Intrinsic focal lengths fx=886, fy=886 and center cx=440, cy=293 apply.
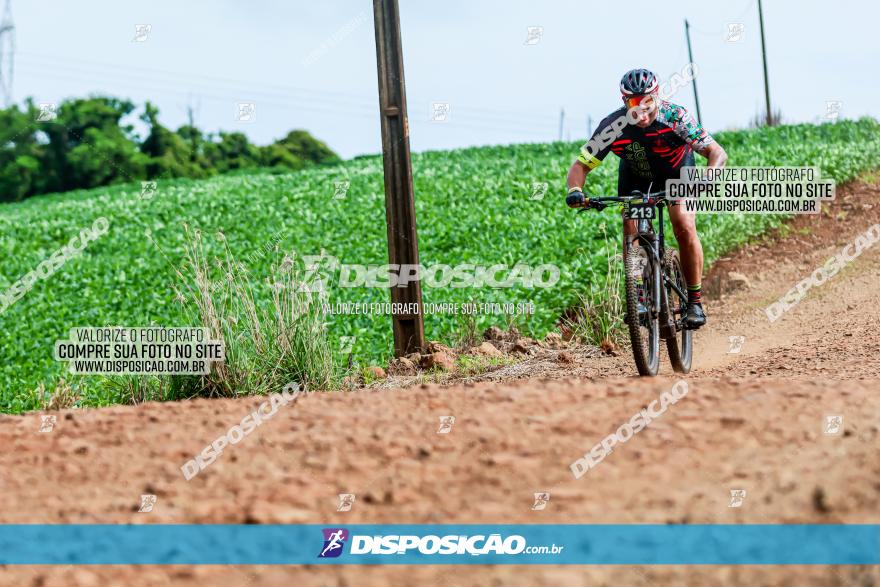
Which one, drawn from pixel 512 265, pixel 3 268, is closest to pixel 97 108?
pixel 3 268

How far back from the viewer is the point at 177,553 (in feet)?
11.1

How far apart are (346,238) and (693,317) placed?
11299 mm

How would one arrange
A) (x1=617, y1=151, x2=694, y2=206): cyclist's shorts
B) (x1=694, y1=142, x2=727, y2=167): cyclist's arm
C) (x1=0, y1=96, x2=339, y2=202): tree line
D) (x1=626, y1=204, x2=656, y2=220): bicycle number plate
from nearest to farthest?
(x1=626, y1=204, x2=656, y2=220): bicycle number plate, (x1=694, y1=142, x2=727, y2=167): cyclist's arm, (x1=617, y1=151, x2=694, y2=206): cyclist's shorts, (x1=0, y1=96, x2=339, y2=202): tree line

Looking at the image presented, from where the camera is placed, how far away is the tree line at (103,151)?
44125 millimetres

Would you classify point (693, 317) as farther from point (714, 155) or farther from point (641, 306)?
point (714, 155)

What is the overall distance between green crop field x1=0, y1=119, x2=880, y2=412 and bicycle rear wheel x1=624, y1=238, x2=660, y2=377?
126 inches

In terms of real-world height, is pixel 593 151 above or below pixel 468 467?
above

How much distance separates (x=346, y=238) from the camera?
17.7 metres

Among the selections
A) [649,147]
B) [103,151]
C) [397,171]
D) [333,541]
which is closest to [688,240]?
[649,147]

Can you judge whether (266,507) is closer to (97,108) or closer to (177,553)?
(177,553)

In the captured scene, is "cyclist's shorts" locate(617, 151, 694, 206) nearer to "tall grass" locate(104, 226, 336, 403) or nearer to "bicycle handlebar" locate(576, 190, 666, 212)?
"bicycle handlebar" locate(576, 190, 666, 212)

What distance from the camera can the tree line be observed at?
44125 millimetres

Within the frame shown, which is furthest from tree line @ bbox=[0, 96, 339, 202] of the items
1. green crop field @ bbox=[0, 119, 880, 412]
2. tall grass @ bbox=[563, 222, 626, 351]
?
tall grass @ bbox=[563, 222, 626, 351]

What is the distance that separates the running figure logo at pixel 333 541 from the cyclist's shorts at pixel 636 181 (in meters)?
4.46
